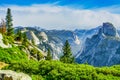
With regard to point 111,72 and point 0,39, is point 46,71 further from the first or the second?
point 0,39

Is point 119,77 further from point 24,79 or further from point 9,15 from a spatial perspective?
point 9,15

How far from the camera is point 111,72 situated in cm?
4247

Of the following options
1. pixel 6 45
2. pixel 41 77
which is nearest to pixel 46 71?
pixel 41 77

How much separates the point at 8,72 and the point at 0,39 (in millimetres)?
46775

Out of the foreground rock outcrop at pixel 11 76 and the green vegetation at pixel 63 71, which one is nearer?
the foreground rock outcrop at pixel 11 76

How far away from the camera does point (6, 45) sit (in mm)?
86000

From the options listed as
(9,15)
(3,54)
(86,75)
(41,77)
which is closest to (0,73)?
(41,77)

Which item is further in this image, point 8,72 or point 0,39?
point 0,39

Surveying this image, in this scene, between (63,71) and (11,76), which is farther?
(63,71)

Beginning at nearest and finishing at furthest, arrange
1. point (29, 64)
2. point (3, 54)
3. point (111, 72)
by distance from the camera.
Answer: point (111, 72), point (29, 64), point (3, 54)

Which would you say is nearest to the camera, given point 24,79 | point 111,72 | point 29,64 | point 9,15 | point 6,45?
point 24,79

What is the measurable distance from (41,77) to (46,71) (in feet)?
4.36

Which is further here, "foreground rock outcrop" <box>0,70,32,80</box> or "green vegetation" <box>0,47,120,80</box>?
"green vegetation" <box>0,47,120,80</box>

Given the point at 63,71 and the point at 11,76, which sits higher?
the point at 11,76
